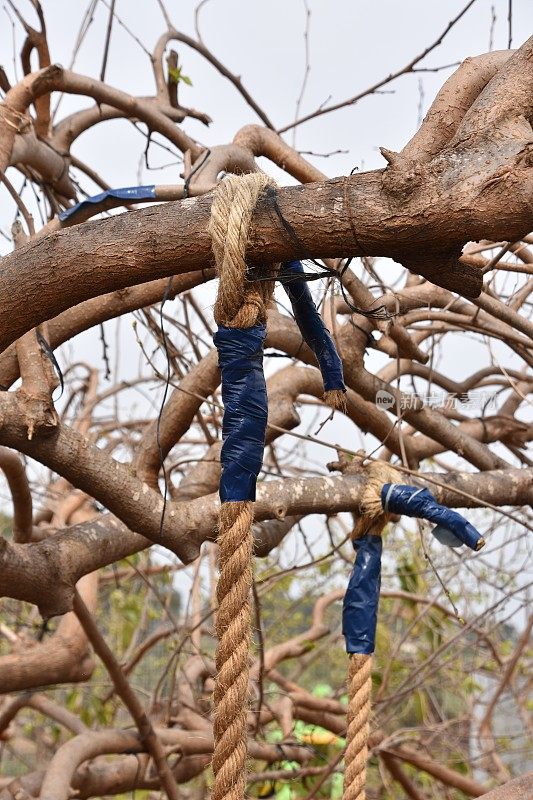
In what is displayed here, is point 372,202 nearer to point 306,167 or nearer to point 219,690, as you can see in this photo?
point 219,690

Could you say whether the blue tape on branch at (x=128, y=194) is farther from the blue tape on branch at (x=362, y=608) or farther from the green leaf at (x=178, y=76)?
the green leaf at (x=178, y=76)

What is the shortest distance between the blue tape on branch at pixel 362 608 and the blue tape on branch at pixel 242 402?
428 mm

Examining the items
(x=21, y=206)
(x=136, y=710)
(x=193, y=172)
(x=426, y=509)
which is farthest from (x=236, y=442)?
(x=136, y=710)

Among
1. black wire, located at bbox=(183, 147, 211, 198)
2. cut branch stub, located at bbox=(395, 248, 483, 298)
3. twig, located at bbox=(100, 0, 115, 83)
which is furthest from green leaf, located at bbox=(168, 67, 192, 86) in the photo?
cut branch stub, located at bbox=(395, 248, 483, 298)

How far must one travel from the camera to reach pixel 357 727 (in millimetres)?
1193

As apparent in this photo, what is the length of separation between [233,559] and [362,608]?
0.45m

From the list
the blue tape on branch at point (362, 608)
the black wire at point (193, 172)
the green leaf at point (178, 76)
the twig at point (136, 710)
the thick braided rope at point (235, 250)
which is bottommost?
the blue tape on branch at point (362, 608)

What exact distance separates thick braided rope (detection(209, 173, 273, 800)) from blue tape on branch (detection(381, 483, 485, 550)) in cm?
37

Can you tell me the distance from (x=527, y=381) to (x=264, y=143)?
95 cm

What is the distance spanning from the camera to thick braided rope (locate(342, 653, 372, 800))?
1.15 m

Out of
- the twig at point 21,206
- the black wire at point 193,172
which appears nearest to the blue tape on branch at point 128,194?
the black wire at point 193,172

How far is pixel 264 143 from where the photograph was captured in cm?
202

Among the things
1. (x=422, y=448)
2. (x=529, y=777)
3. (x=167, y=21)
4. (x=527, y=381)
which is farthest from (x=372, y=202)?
(x=167, y=21)

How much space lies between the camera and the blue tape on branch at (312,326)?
3.18ft
